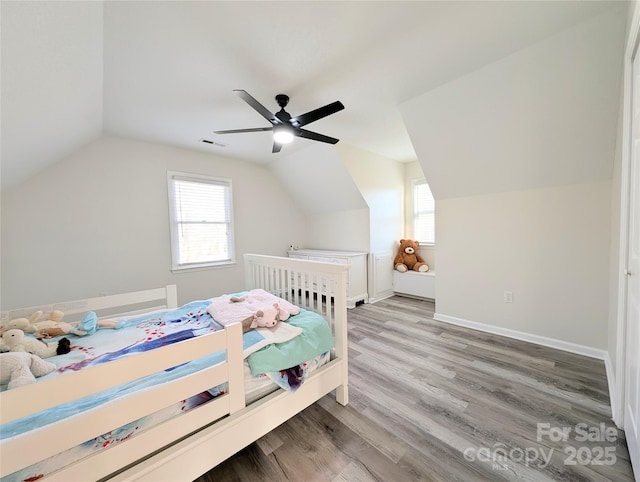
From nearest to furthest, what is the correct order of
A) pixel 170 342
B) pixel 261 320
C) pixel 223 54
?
pixel 170 342, pixel 261 320, pixel 223 54

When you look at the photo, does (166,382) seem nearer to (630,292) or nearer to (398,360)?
(398,360)

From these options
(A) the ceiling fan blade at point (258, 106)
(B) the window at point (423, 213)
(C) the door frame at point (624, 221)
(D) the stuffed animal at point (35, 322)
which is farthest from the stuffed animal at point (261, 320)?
(B) the window at point (423, 213)

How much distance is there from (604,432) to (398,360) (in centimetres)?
127

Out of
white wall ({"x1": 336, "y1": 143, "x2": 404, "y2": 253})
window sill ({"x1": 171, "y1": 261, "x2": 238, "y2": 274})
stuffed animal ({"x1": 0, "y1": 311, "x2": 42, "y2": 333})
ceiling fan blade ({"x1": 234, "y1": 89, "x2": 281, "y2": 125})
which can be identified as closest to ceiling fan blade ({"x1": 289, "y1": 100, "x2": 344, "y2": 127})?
ceiling fan blade ({"x1": 234, "y1": 89, "x2": 281, "y2": 125})

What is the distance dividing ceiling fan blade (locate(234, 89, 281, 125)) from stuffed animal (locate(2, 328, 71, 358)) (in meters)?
1.88

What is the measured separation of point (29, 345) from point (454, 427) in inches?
97.3

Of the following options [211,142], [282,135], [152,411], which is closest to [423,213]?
[282,135]

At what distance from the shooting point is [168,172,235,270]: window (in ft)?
11.6

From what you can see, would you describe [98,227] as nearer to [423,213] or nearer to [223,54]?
[223,54]

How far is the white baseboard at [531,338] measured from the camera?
7.36 feet

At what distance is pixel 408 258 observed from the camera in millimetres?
4414

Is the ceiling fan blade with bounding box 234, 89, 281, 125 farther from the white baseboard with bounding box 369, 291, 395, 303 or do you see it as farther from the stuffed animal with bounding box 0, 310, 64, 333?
the white baseboard with bounding box 369, 291, 395, 303

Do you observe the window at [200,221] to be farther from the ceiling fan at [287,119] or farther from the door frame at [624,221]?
the door frame at [624,221]

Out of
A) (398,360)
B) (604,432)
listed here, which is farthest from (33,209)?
(604,432)
